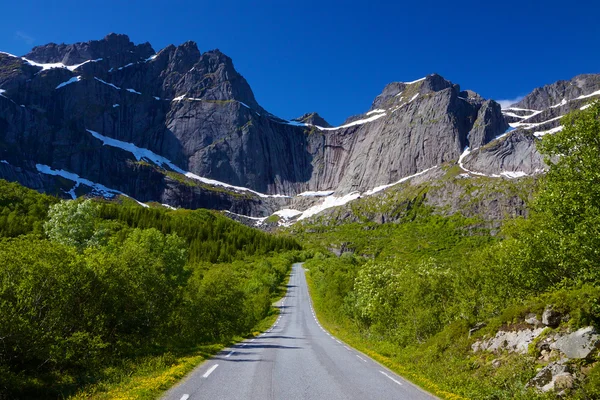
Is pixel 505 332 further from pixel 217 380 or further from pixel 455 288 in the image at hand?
pixel 217 380

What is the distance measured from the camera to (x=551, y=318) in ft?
48.3

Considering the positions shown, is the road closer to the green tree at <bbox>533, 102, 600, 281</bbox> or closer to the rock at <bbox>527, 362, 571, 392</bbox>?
the rock at <bbox>527, 362, 571, 392</bbox>

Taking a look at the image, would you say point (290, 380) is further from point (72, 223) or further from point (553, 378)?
point (72, 223)

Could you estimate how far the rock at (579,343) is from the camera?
12125 mm

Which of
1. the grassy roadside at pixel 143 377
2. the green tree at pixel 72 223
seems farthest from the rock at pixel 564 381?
the green tree at pixel 72 223

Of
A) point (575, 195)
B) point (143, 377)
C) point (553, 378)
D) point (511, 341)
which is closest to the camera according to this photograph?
point (553, 378)

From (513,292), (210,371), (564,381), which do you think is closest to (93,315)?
(210,371)

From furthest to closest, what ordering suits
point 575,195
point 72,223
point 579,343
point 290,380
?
point 72,223
point 575,195
point 290,380
point 579,343

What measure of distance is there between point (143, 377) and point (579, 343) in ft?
53.9

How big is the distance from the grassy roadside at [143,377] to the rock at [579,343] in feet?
45.9

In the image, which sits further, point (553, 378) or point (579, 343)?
point (579, 343)

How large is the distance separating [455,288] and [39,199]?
137878mm

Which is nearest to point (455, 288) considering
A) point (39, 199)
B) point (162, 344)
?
point (162, 344)

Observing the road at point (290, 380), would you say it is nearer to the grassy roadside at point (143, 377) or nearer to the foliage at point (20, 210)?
the grassy roadside at point (143, 377)
